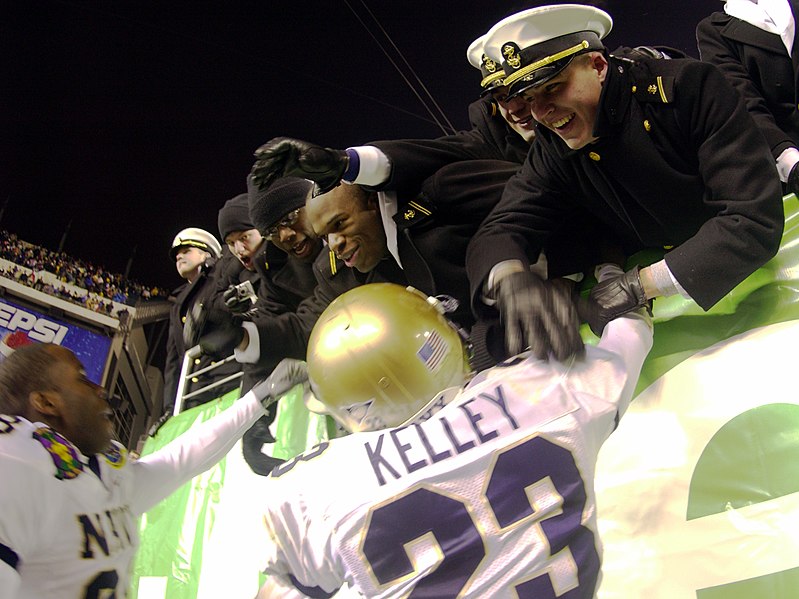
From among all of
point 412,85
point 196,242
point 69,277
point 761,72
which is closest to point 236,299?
point 761,72

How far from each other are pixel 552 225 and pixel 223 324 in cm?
93

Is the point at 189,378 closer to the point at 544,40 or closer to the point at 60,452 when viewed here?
the point at 60,452

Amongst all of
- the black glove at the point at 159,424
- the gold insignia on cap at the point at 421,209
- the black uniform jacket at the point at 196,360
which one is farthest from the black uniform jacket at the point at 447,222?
the black glove at the point at 159,424

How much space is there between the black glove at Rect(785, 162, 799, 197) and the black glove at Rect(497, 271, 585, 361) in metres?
0.57

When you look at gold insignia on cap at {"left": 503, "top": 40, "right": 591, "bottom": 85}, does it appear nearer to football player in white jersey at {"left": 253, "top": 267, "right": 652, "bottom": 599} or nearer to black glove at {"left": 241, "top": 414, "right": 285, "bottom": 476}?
football player in white jersey at {"left": 253, "top": 267, "right": 652, "bottom": 599}

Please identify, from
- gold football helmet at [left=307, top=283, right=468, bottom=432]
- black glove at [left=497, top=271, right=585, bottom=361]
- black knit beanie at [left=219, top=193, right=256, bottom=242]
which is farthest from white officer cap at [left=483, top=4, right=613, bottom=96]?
black knit beanie at [left=219, top=193, right=256, bottom=242]

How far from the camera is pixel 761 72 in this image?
1749mm

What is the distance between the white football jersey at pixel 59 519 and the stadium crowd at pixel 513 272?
7 cm

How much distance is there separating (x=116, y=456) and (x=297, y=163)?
2.57 ft

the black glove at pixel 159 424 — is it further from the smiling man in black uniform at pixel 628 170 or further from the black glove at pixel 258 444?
the smiling man in black uniform at pixel 628 170

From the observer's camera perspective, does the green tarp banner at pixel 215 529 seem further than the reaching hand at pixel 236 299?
Yes

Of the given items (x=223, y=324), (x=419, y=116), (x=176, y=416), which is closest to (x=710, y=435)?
(x=223, y=324)

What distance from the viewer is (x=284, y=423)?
2.40m

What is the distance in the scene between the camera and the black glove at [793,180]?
55.6 inches
